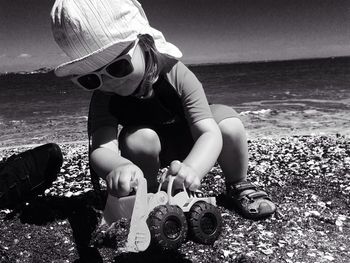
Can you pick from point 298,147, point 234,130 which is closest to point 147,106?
point 234,130

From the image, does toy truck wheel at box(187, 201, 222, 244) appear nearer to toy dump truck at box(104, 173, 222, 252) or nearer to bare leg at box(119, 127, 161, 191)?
toy dump truck at box(104, 173, 222, 252)

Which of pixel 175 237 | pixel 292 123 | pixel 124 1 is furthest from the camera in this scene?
pixel 292 123

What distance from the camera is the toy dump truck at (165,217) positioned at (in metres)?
1.87

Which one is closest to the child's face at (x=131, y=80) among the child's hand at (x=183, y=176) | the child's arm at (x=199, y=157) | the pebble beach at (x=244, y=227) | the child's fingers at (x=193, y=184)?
the child's arm at (x=199, y=157)

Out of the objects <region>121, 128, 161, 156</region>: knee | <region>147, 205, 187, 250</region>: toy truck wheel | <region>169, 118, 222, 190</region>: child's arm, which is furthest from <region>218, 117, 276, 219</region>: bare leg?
<region>147, 205, 187, 250</region>: toy truck wheel

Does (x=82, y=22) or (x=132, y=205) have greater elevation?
(x=82, y=22)

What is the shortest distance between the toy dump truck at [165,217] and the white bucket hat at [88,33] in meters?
0.80

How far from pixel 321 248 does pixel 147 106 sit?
1.66 meters

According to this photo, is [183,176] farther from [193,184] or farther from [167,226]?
[167,226]

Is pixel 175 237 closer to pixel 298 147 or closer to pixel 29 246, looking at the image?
pixel 29 246

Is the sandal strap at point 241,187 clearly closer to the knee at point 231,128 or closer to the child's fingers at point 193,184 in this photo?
the knee at point 231,128

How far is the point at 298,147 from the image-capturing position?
21.5 ft

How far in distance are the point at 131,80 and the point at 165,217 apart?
3.35ft

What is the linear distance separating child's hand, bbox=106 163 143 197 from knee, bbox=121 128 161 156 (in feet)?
2.02
